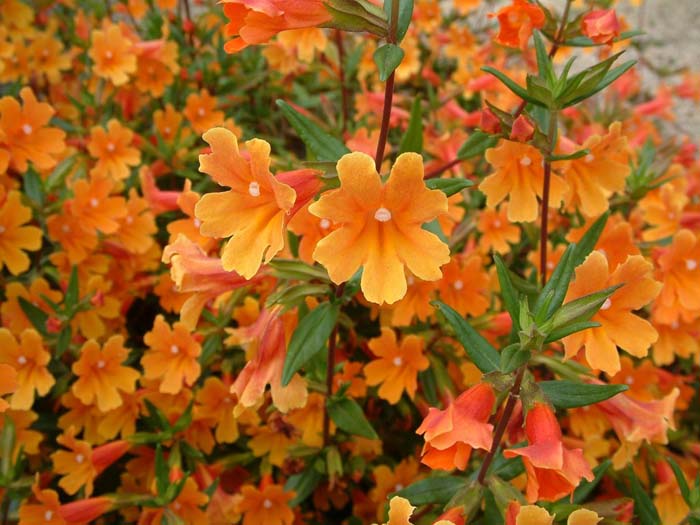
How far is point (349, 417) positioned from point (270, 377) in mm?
340

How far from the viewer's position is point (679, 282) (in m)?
1.98

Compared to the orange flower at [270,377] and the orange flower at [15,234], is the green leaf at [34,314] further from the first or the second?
the orange flower at [270,377]

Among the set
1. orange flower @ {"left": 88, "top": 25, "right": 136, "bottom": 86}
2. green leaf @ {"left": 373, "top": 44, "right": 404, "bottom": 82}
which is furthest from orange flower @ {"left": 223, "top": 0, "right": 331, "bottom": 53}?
orange flower @ {"left": 88, "top": 25, "right": 136, "bottom": 86}

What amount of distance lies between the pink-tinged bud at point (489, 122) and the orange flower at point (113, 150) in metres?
1.46

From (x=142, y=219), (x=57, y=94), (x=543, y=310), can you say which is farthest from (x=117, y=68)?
(x=543, y=310)

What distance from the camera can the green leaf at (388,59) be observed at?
4.14 ft

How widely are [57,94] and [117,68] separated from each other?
569 millimetres

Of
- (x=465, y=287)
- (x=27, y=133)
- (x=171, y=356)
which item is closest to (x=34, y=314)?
(x=171, y=356)

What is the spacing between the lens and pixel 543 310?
128 centimetres

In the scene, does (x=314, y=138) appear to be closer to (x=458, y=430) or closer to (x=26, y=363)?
(x=458, y=430)

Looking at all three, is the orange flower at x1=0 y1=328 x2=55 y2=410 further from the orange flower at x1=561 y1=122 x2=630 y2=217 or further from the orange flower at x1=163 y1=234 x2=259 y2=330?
the orange flower at x1=561 y1=122 x2=630 y2=217

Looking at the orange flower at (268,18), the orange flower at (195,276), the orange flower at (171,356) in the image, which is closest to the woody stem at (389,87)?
the orange flower at (268,18)

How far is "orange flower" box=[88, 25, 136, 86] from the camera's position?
275cm

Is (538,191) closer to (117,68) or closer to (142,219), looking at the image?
(142,219)
